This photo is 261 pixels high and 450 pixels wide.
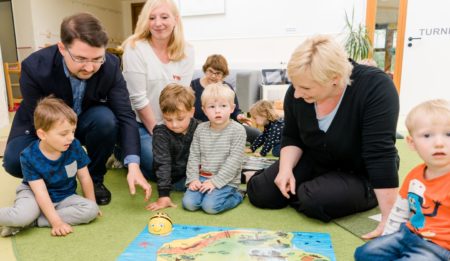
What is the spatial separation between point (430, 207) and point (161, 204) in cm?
108

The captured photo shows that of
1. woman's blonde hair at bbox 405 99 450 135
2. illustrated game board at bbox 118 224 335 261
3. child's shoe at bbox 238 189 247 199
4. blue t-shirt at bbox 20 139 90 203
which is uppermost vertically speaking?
woman's blonde hair at bbox 405 99 450 135

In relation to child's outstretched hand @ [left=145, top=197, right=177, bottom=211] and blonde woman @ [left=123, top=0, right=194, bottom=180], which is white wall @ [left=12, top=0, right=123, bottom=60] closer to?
blonde woman @ [left=123, top=0, right=194, bottom=180]

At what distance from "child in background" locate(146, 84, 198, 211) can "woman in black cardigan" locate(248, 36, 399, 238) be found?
38 cm

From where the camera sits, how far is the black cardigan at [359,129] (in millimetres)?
1260

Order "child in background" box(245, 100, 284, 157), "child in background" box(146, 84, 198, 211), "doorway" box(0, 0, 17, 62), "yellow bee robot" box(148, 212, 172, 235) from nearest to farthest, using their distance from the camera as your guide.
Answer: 1. "yellow bee robot" box(148, 212, 172, 235)
2. "child in background" box(146, 84, 198, 211)
3. "child in background" box(245, 100, 284, 157)
4. "doorway" box(0, 0, 17, 62)

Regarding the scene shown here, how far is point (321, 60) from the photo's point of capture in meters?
1.19

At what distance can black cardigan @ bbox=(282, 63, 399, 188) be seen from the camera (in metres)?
1.26

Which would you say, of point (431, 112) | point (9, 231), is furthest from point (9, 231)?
point (431, 112)

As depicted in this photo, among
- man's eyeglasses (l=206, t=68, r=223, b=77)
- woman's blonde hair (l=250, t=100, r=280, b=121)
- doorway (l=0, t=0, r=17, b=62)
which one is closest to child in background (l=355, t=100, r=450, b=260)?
woman's blonde hair (l=250, t=100, r=280, b=121)

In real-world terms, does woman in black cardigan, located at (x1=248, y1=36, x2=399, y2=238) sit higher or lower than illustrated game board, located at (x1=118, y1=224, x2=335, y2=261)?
higher

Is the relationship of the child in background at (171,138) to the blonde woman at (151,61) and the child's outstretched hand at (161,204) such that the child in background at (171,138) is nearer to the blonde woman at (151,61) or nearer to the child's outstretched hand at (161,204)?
the child's outstretched hand at (161,204)

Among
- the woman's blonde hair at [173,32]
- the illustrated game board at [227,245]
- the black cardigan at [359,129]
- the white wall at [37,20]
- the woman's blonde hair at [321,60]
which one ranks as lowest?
the illustrated game board at [227,245]

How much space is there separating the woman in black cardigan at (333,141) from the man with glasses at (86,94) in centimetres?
64

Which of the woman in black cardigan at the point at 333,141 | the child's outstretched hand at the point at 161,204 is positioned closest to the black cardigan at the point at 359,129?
the woman in black cardigan at the point at 333,141
